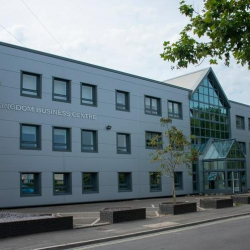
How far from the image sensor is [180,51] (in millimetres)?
10453

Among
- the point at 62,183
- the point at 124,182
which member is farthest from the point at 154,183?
the point at 62,183

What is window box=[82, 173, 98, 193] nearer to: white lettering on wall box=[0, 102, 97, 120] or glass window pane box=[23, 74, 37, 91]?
white lettering on wall box=[0, 102, 97, 120]

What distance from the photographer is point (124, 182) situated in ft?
106

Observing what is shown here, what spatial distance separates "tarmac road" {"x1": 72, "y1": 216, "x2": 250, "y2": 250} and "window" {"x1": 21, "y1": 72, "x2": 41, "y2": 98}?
630 inches

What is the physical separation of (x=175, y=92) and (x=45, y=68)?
577 inches

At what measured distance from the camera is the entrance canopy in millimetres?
37375

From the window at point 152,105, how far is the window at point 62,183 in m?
10.2

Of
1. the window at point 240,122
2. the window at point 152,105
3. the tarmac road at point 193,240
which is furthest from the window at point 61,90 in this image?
the window at point 240,122

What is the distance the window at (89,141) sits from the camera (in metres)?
29.6

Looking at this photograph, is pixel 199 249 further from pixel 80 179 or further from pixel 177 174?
pixel 177 174

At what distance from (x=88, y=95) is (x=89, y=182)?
6.74 metres

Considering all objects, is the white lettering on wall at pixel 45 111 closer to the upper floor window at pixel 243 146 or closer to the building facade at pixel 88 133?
the building facade at pixel 88 133

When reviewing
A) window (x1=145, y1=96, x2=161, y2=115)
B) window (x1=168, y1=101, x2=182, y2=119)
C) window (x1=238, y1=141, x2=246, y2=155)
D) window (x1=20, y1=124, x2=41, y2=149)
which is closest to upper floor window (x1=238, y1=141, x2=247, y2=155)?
window (x1=238, y1=141, x2=246, y2=155)

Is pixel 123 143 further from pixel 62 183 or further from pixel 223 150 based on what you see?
pixel 223 150
